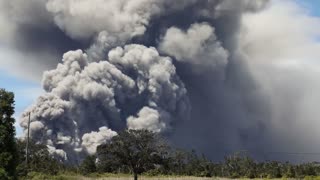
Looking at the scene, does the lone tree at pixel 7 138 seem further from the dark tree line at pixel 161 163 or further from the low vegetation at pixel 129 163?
the dark tree line at pixel 161 163

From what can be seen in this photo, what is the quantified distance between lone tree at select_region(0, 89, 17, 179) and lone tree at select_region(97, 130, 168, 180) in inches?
1400

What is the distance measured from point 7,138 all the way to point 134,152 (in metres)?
37.0

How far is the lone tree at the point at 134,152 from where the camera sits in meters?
57.1

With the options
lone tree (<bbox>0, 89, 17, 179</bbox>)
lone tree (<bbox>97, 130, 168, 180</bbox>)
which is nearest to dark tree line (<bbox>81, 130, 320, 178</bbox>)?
lone tree (<bbox>97, 130, 168, 180</bbox>)

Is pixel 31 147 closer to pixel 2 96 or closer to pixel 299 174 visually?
pixel 299 174

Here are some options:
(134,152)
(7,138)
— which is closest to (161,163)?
(134,152)

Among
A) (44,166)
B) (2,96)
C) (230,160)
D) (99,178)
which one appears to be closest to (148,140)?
(99,178)

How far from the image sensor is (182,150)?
108 metres

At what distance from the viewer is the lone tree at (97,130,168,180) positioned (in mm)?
57125

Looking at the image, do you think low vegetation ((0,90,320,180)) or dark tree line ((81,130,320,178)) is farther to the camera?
dark tree line ((81,130,320,178))

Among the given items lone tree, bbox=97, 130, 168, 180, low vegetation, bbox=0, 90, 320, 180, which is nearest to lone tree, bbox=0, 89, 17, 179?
low vegetation, bbox=0, 90, 320, 180

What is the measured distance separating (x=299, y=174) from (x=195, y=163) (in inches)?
1015

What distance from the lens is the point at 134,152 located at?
57.6 meters

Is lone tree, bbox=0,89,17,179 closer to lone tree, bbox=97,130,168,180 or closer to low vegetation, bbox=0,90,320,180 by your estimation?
low vegetation, bbox=0,90,320,180
